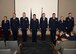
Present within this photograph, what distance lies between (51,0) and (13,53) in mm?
5890

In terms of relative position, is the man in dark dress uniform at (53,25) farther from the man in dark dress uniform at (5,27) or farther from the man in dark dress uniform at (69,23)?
the man in dark dress uniform at (5,27)

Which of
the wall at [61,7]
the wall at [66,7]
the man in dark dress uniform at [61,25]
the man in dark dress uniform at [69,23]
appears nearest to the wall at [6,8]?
the wall at [61,7]

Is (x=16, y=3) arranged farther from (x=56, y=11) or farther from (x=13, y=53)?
(x=13, y=53)

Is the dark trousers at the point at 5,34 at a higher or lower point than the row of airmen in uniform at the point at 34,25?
lower

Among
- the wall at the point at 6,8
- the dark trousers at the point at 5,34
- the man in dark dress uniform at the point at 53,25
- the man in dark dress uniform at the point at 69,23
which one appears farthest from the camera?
the wall at the point at 6,8

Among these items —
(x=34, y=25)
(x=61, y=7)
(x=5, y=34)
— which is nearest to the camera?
(x=34, y=25)

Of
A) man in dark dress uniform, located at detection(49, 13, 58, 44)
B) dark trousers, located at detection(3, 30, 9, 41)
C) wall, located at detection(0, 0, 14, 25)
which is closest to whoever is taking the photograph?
man in dark dress uniform, located at detection(49, 13, 58, 44)

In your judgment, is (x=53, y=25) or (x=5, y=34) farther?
(x=5, y=34)

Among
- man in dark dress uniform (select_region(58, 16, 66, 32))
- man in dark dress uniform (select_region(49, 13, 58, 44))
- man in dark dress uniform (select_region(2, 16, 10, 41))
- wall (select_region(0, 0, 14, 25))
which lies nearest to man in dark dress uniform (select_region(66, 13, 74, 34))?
man in dark dress uniform (select_region(58, 16, 66, 32))

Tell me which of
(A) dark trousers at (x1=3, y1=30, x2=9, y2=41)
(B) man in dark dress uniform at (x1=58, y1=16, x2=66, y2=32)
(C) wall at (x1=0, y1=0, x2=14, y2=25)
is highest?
(C) wall at (x1=0, y1=0, x2=14, y2=25)

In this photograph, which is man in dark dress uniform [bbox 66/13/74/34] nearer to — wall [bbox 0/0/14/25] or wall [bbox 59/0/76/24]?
wall [bbox 59/0/76/24]

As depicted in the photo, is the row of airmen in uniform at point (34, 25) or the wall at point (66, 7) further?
the wall at point (66, 7)

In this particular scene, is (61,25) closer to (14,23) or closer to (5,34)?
(14,23)

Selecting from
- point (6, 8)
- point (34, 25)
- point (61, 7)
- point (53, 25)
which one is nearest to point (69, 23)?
point (53, 25)
